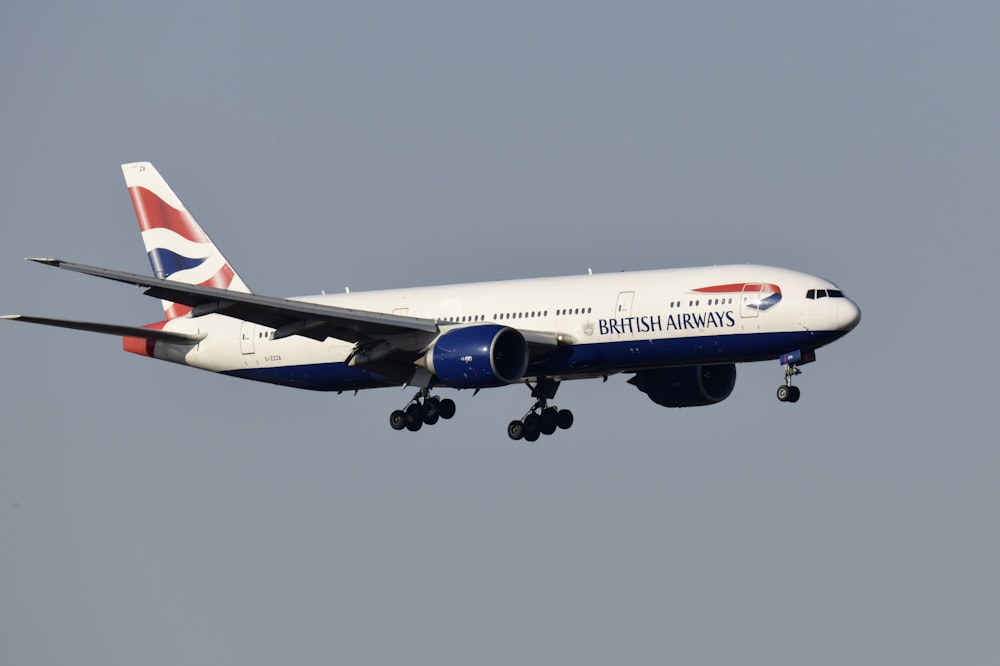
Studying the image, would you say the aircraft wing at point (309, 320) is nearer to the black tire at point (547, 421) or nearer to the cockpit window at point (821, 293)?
the black tire at point (547, 421)

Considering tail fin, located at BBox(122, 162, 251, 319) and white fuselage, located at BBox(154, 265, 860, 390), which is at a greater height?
tail fin, located at BBox(122, 162, 251, 319)

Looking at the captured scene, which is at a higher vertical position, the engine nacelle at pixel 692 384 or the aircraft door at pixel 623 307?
the aircraft door at pixel 623 307

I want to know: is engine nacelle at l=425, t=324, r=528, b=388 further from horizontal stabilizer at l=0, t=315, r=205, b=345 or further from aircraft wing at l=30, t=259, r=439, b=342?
horizontal stabilizer at l=0, t=315, r=205, b=345

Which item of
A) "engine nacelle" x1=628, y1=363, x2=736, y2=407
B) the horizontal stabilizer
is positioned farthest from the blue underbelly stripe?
the horizontal stabilizer

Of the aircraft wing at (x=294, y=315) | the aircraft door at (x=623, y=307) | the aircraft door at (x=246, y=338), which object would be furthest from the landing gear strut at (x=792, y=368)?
the aircraft door at (x=246, y=338)

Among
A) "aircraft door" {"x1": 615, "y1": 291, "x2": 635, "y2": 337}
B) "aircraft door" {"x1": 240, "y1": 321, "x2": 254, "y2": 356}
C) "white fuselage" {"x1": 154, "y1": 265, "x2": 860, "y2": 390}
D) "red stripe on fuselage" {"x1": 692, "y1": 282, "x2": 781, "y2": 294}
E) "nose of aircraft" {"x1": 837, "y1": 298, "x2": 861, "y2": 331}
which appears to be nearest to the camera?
"nose of aircraft" {"x1": 837, "y1": 298, "x2": 861, "y2": 331}

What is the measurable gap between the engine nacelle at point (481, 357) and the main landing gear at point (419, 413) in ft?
14.7

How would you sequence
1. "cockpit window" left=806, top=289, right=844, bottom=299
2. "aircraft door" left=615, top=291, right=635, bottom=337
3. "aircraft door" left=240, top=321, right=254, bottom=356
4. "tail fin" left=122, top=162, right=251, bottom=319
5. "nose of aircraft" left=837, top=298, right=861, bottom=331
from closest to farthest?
"nose of aircraft" left=837, top=298, right=861, bottom=331
"cockpit window" left=806, top=289, right=844, bottom=299
"aircraft door" left=615, top=291, right=635, bottom=337
"aircraft door" left=240, top=321, right=254, bottom=356
"tail fin" left=122, top=162, right=251, bottom=319

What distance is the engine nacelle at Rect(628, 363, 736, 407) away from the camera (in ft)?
216

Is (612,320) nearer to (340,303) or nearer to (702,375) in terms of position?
(702,375)

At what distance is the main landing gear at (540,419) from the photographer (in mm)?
65062

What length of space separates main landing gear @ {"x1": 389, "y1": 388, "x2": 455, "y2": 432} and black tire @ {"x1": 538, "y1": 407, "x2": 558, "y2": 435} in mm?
3577

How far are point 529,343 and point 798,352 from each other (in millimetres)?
8614

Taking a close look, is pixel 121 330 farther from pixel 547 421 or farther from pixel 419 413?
pixel 547 421
